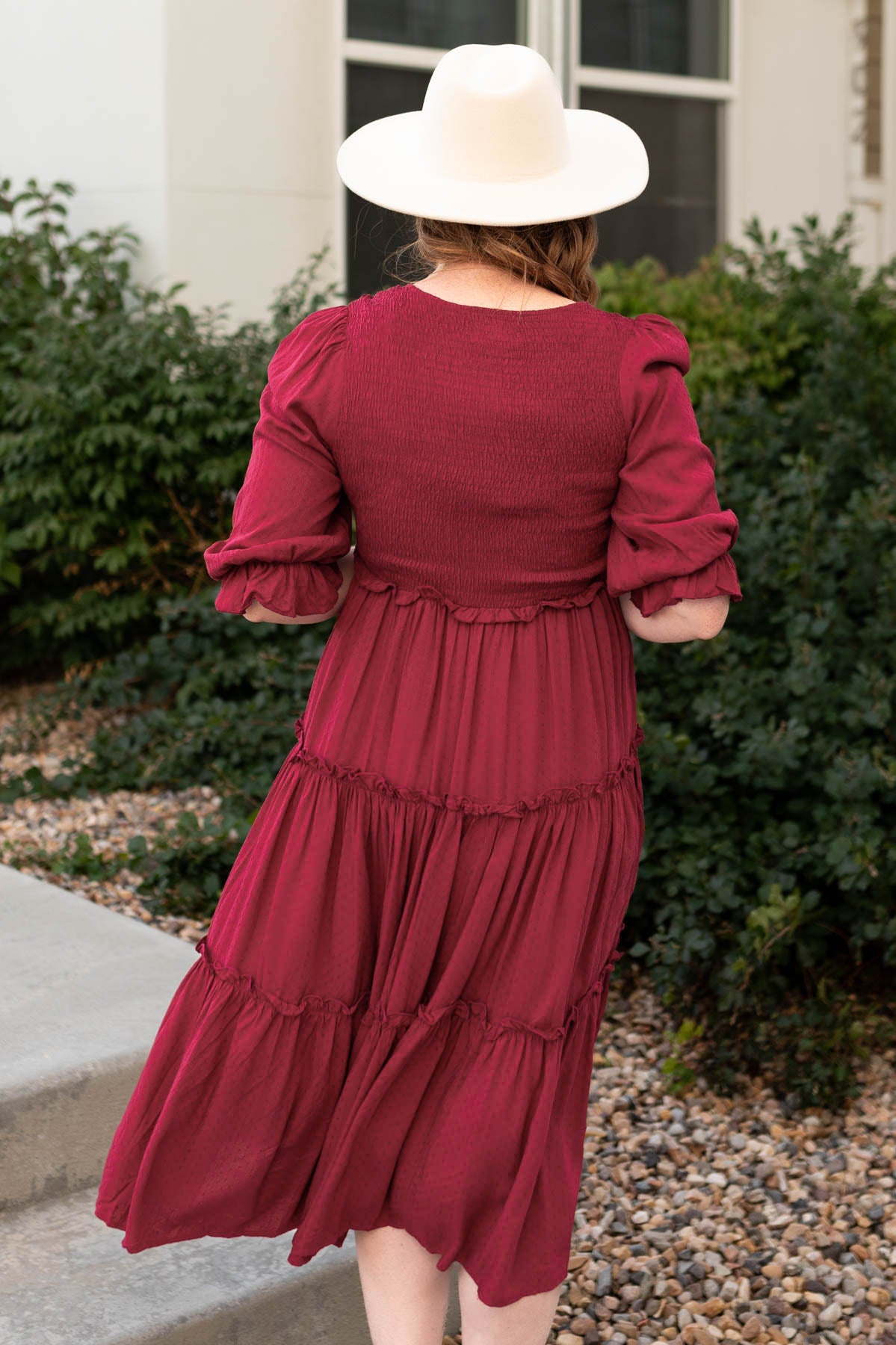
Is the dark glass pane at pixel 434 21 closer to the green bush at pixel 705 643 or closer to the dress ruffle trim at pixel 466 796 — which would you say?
the green bush at pixel 705 643

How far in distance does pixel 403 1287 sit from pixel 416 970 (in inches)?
16.2

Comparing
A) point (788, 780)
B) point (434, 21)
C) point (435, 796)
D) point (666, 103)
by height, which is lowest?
point (788, 780)

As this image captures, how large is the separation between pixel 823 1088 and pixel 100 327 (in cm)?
351

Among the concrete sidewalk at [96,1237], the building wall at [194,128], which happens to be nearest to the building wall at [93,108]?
the building wall at [194,128]

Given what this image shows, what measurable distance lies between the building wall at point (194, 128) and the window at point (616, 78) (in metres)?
0.24

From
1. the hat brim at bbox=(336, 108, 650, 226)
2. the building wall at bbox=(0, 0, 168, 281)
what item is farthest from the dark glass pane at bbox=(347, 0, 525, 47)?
the hat brim at bbox=(336, 108, 650, 226)

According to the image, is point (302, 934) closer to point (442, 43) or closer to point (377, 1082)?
point (377, 1082)

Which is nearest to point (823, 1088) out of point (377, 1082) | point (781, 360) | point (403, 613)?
point (377, 1082)

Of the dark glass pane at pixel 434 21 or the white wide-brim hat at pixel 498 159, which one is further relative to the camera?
the dark glass pane at pixel 434 21

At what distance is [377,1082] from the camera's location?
5.55 feet

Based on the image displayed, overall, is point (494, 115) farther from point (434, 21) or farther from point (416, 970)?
point (434, 21)

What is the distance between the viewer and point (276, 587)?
1658 millimetres

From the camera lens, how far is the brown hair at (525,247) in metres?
1.64

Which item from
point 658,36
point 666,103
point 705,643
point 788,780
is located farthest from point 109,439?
point 658,36
